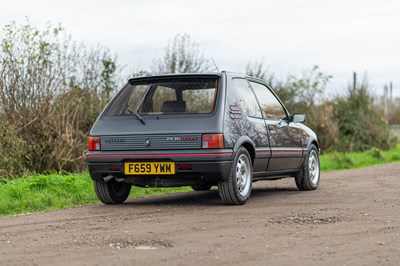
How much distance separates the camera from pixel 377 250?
609cm

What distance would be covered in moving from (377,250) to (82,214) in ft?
12.5

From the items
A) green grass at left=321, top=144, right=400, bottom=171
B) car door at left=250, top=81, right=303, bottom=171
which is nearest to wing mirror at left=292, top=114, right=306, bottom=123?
car door at left=250, top=81, right=303, bottom=171

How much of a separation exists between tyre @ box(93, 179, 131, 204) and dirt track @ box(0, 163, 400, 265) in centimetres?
20

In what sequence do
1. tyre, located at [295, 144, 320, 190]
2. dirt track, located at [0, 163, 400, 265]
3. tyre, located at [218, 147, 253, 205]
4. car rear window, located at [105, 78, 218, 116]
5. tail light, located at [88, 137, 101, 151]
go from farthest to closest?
tyre, located at [295, 144, 320, 190] < car rear window, located at [105, 78, 218, 116] < tail light, located at [88, 137, 101, 151] < tyre, located at [218, 147, 253, 205] < dirt track, located at [0, 163, 400, 265]

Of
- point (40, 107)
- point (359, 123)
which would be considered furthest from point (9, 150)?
point (359, 123)

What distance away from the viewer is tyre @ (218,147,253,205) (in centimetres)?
925

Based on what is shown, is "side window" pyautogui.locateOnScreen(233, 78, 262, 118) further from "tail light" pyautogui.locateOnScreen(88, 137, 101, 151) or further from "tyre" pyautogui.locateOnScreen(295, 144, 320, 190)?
"tail light" pyautogui.locateOnScreen(88, 137, 101, 151)

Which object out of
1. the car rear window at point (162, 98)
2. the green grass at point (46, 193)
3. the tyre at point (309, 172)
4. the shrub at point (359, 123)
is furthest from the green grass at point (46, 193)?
the shrub at point (359, 123)

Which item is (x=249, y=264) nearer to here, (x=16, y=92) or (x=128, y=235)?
(x=128, y=235)

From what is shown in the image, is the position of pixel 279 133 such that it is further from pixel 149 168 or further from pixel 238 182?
pixel 149 168

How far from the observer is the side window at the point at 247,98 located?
Answer: 9.95 metres

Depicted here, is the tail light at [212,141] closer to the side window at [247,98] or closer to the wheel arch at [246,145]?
the wheel arch at [246,145]

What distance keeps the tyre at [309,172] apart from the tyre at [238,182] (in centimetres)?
214

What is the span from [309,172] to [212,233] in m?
5.18
